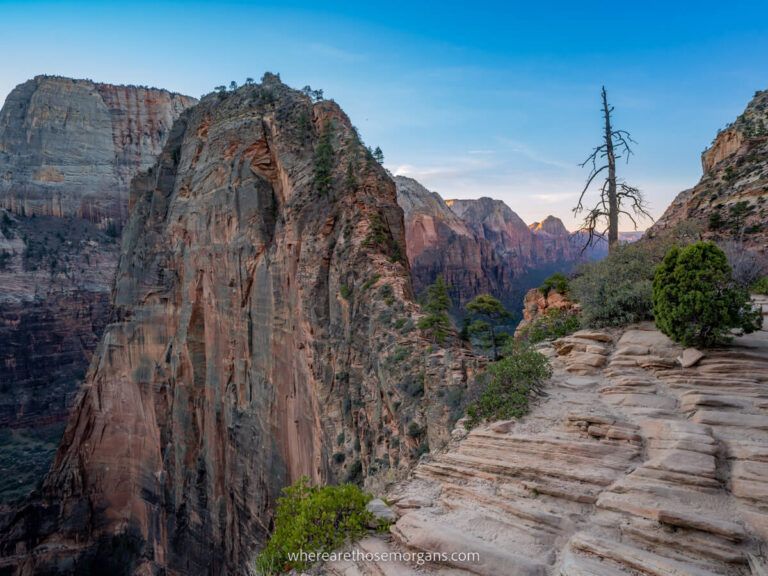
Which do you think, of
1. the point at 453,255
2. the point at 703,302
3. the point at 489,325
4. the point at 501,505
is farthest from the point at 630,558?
the point at 453,255

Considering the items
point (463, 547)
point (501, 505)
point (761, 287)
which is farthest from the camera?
point (761, 287)

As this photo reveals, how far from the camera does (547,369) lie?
1011 cm

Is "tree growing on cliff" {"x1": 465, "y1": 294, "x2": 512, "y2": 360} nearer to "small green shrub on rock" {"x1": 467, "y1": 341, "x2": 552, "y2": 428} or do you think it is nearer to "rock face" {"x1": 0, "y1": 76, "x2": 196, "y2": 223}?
"small green shrub on rock" {"x1": 467, "y1": 341, "x2": 552, "y2": 428}

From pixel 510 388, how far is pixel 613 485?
10.6 feet

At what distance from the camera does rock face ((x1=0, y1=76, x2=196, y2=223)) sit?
7700 centimetres

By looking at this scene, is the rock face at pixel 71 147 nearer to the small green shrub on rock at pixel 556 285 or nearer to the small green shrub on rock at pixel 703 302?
the small green shrub on rock at pixel 556 285

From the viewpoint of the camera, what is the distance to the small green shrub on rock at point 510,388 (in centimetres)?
858

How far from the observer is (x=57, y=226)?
7644 cm

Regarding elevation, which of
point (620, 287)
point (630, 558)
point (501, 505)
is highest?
point (620, 287)

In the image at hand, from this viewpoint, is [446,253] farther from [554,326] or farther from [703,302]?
[703,302]

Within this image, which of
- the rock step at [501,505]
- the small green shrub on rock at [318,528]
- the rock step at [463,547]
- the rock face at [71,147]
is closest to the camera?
the rock step at [463,547]

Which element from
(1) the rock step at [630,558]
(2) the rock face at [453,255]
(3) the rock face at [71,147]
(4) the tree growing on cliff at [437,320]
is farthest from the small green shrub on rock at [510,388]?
(3) the rock face at [71,147]

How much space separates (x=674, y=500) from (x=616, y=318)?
681 centimetres

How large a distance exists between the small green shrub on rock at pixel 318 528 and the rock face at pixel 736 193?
13.7 meters
